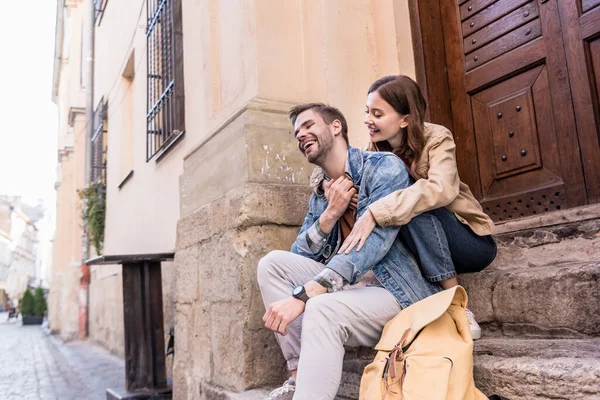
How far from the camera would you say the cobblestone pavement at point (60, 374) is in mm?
5180

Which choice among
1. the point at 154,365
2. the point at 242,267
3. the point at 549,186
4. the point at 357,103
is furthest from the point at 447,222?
the point at 154,365

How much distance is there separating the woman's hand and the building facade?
0.91 metres

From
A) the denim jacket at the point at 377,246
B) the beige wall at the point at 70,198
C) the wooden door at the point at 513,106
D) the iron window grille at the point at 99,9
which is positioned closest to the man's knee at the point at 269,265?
the denim jacket at the point at 377,246

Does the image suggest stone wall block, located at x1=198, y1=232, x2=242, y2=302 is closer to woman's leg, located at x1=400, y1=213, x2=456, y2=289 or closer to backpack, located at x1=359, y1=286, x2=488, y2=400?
woman's leg, located at x1=400, y1=213, x2=456, y2=289

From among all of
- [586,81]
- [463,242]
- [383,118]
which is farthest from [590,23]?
[463,242]

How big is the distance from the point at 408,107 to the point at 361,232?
26.3 inches

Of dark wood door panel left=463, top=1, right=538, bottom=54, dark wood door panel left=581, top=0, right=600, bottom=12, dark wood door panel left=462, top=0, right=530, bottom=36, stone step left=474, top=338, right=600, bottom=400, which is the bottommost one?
stone step left=474, top=338, right=600, bottom=400

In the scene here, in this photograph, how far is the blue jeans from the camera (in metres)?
2.17

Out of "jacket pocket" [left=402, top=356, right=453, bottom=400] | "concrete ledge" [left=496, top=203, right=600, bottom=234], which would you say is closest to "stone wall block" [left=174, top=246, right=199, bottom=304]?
"concrete ledge" [left=496, top=203, right=600, bottom=234]

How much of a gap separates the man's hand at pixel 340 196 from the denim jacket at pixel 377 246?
0.05 m

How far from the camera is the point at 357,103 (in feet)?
11.3

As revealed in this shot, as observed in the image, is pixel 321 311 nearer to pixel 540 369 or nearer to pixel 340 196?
pixel 340 196

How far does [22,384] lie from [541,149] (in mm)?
5623

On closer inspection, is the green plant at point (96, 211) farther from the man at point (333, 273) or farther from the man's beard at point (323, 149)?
the man's beard at point (323, 149)
